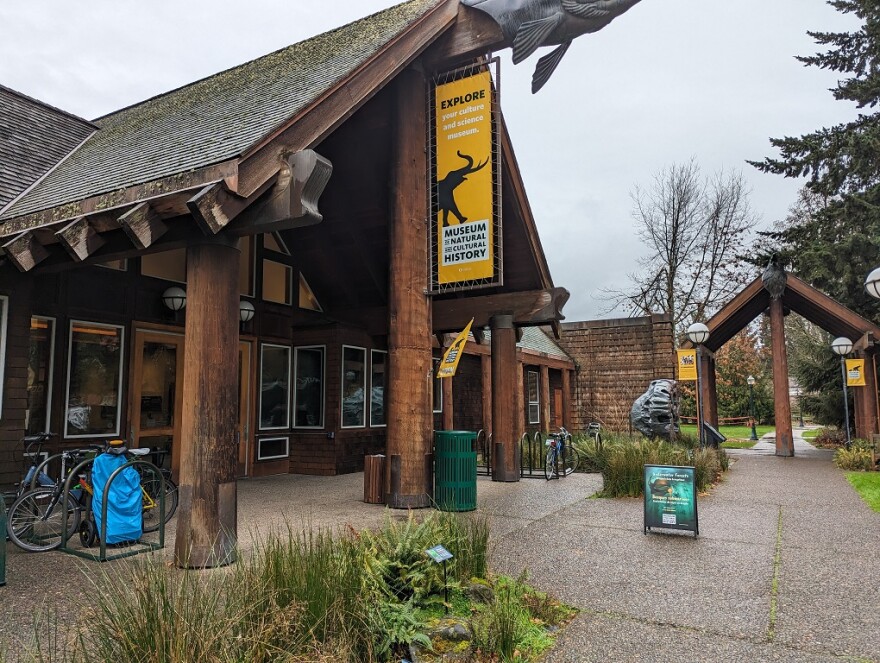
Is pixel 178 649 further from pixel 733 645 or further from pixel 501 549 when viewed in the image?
pixel 501 549

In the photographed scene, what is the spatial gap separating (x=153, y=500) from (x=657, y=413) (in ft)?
35.4

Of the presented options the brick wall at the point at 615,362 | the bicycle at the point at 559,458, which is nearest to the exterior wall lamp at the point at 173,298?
the bicycle at the point at 559,458

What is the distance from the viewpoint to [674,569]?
516cm

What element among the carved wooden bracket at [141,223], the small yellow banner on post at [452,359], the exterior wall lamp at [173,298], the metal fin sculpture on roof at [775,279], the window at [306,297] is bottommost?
the small yellow banner on post at [452,359]

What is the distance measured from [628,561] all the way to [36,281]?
7880 mm

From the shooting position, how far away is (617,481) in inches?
355

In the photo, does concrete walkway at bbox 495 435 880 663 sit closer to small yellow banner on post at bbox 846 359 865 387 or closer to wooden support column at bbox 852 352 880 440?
small yellow banner on post at bbox 846 359 865 387

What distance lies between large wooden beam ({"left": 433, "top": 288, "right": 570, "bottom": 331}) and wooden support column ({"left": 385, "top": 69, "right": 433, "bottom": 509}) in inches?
110

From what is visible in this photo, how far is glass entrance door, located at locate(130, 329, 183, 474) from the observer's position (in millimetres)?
9242

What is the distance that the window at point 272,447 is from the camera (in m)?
11.2

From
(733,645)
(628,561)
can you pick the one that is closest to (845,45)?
(628,561)

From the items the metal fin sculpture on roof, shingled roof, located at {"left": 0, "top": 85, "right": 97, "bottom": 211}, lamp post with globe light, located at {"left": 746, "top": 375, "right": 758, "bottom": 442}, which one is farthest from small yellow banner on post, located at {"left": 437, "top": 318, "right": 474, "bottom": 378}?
lamp post with globe light, located at {"left": 746, "top": 375, "right": 758, "bottom": 442}

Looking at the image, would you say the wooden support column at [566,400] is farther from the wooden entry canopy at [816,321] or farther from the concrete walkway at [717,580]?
the concrete walkway at [717,580]

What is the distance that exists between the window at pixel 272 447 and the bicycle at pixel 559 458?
494 cm
